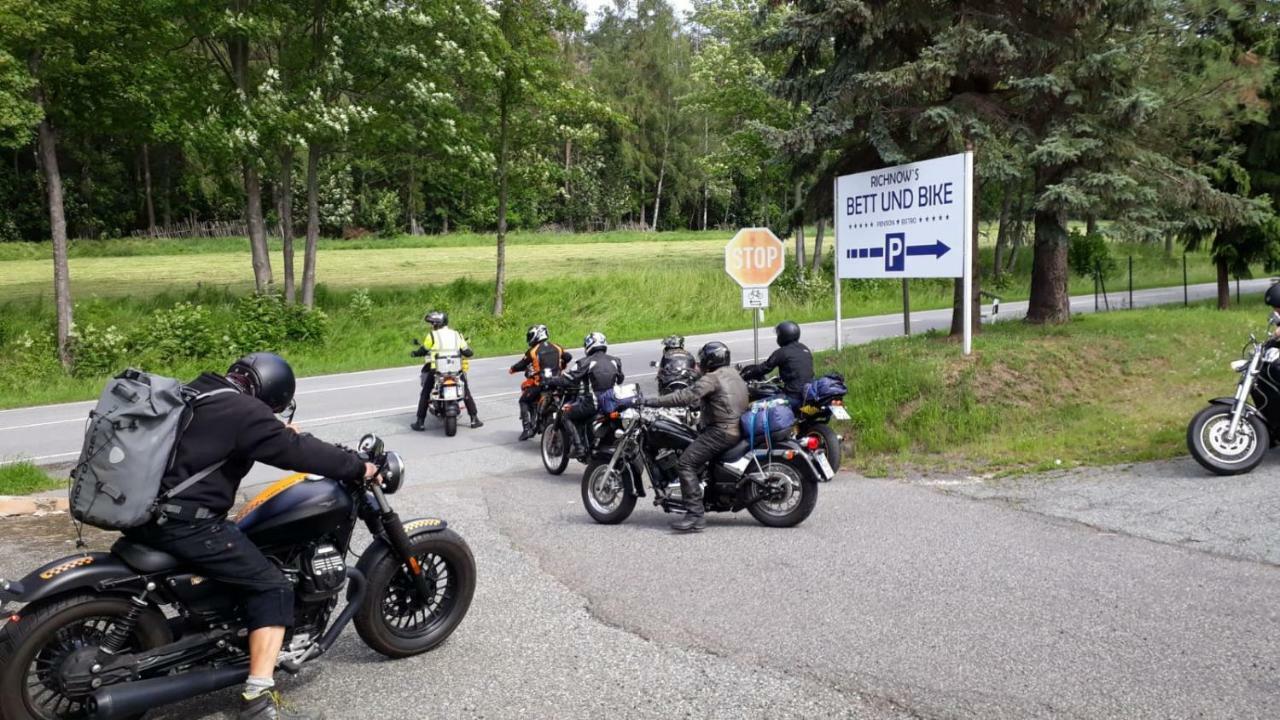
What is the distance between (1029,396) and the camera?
11727 mm

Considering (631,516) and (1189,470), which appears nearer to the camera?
(631,516)

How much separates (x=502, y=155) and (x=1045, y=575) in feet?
73.9

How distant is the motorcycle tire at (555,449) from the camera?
10.4 meters

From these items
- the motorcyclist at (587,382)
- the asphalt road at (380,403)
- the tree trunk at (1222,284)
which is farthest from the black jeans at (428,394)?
the tree trunk at (1222,284)

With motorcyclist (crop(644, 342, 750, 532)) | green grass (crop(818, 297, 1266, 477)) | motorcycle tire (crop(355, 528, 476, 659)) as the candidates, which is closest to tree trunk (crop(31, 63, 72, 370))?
green grass (crop(818, 297, 1266, 477))

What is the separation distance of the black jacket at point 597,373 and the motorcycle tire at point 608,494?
2.54 m

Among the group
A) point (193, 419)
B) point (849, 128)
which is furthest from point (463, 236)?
point (193, 419)

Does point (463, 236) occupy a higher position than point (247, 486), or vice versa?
point (463, 236)

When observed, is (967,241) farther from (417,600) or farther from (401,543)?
(401,543)

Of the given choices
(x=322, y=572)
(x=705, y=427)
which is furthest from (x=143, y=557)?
(x=705, y=427)

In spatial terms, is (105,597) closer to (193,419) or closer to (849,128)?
(193,419)

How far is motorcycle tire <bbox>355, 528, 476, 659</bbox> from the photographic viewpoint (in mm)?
4906

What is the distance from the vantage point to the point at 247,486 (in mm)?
10312

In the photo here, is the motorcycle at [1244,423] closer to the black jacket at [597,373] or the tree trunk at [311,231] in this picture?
the black jacket at [597,373]
